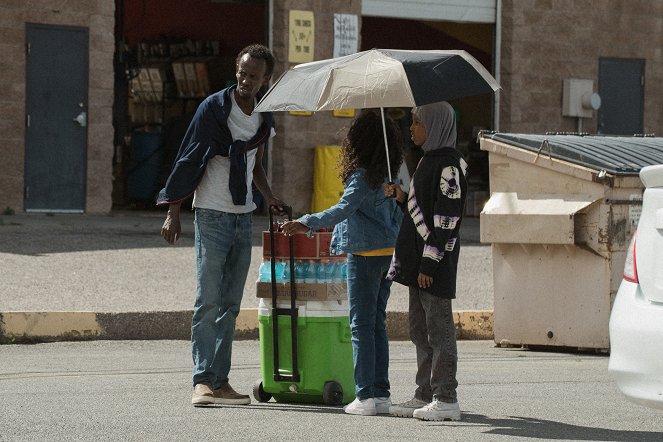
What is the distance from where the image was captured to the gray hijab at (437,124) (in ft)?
23.7

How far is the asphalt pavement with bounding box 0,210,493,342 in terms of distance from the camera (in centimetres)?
1079

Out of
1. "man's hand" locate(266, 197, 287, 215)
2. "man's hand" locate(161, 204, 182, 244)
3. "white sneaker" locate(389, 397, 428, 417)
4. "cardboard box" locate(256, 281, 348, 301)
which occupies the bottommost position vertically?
"white sneaker" locate(389, 397, 428, 417)

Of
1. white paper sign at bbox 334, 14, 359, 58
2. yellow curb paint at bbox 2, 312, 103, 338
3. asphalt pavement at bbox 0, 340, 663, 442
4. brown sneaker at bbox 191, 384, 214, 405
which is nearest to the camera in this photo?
asphalt pavement at bbox 0, 340, 663, 442

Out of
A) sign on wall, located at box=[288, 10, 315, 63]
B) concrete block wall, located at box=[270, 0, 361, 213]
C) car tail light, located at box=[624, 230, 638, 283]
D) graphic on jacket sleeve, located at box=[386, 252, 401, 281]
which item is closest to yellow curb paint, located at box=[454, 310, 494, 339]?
graphic on jacket sleeve, located at box=[386, 252, 401, 281]

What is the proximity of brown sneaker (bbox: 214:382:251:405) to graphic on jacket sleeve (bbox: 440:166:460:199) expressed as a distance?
1.60m

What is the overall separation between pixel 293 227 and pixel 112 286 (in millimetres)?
5199

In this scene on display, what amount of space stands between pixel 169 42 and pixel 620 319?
18916mm

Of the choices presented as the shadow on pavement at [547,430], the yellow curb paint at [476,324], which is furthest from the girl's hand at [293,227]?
the yellow curb paint at [476,324]

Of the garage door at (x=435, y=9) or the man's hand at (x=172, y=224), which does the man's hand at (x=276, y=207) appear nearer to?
the man's hand at (x=172, y=224)

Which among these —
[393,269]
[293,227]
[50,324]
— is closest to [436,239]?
[393,269]

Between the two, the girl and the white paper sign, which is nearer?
the girl

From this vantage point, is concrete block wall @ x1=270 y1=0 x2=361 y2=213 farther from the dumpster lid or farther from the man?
the man

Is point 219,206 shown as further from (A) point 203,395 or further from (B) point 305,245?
(A) point 203,395

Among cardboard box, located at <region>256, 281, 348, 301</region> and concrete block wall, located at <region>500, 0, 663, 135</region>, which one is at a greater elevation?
concrete block wall, located at <region>500, 0, 663, 135</region>
